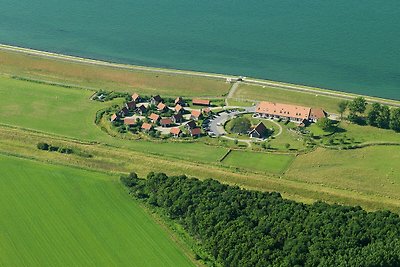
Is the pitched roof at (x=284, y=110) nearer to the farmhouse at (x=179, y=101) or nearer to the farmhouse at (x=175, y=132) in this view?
the farmhouse at (x=179, y=101)

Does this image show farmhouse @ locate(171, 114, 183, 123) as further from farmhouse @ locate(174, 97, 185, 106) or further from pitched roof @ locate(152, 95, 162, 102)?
pitched roof @ locate(152, 95, 162, 102)

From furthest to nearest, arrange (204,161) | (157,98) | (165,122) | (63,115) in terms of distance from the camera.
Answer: (157,98)
(63,115)
(165,122)
(204,161)

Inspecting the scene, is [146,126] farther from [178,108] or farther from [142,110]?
[178,108]

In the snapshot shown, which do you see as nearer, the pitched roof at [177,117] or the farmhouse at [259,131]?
the farmhouse at [259,131]

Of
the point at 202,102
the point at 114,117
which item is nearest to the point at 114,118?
the point at 114,117

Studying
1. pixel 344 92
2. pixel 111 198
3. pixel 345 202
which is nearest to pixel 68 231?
pixel 111 198

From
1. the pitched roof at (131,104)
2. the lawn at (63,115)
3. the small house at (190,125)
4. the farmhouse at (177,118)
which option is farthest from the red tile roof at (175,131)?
the pitched roof at (131,104)
